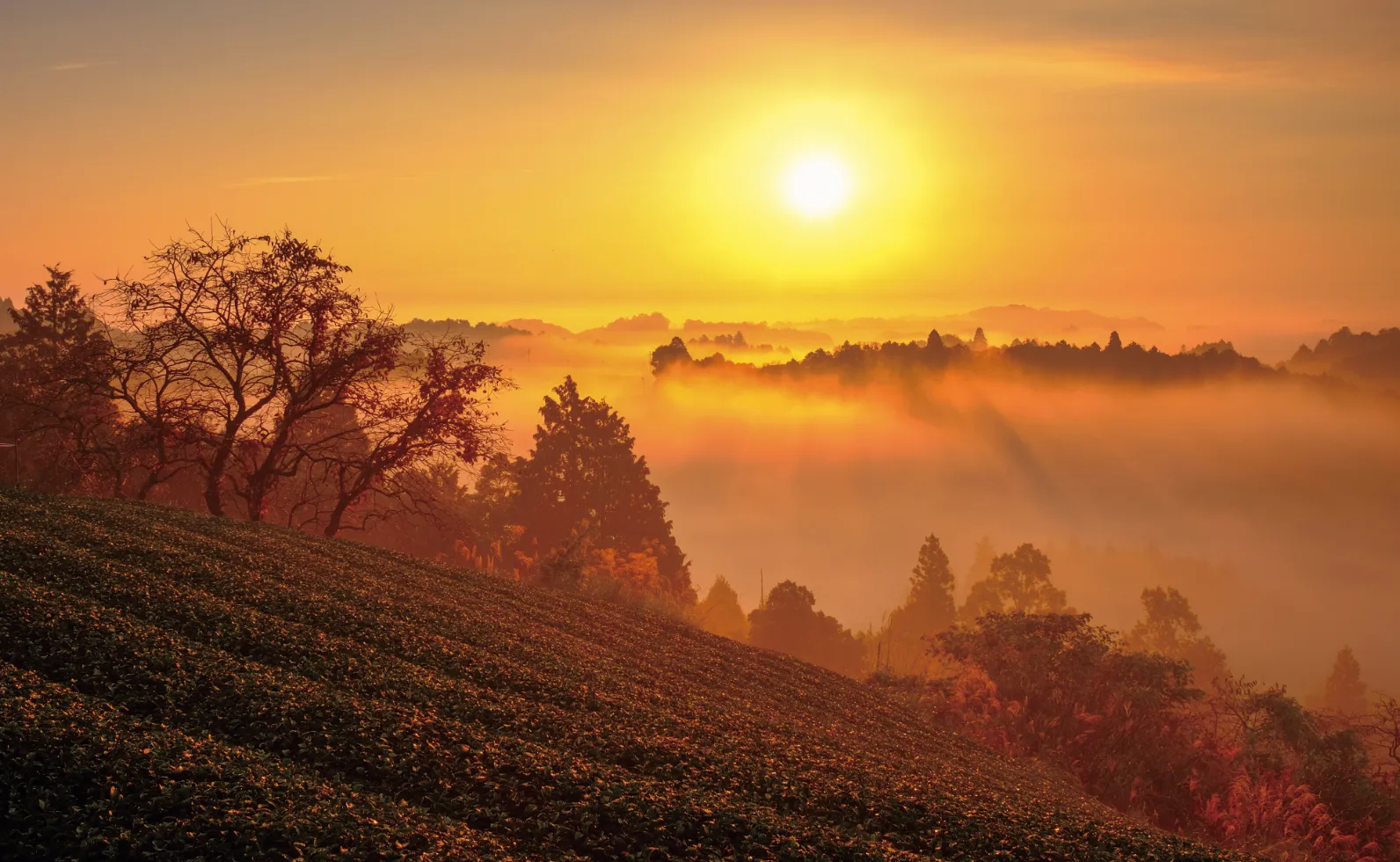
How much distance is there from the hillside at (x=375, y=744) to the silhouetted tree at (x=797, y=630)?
239 feet

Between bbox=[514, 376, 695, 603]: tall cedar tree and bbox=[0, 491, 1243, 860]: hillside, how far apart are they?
6177cm

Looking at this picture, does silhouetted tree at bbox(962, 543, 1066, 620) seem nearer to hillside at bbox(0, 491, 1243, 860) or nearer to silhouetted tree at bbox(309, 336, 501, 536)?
silhouetted tree at bbox(309, 336, 501, 536)

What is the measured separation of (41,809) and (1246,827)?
1480 inches

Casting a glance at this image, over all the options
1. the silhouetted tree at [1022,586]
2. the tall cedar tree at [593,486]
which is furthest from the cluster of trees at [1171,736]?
the silhouetted tree at [1022,586]

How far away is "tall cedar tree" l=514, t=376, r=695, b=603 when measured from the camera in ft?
292

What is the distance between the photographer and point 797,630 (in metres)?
99.2

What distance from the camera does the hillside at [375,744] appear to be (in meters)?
12.2

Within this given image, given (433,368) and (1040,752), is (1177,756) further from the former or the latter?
(433,368)

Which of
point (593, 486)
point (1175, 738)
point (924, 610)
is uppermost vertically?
point (593, 486)

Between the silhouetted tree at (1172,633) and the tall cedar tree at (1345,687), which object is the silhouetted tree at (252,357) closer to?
the silhouetted tree at (1172,633)

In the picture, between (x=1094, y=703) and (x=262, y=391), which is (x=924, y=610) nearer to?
(x=1094, y=703)

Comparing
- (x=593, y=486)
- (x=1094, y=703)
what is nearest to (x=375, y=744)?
(x=1094, y=703)

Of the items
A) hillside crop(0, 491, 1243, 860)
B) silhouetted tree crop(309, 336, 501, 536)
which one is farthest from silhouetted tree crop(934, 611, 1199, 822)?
silhouetted tree crop(309, 336, 501, 536)

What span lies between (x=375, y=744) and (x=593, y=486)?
77219 millimetres
